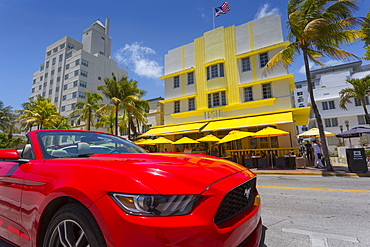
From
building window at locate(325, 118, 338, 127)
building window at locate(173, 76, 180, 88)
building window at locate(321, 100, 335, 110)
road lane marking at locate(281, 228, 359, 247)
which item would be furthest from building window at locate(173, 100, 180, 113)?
building window at locate(321, 100, 335, 110)

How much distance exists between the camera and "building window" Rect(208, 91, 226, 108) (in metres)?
20.2

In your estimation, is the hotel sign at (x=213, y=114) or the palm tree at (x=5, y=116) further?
the palm tree at (x=5, y=116)

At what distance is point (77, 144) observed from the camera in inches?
98.8

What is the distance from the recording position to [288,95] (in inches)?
662

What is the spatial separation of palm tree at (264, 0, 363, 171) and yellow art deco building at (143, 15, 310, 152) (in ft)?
14.3

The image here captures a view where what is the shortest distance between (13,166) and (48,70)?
66.7m

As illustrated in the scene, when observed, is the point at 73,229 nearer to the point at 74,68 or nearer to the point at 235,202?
the point at 235,202

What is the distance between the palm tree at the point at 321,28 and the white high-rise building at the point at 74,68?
45741mm

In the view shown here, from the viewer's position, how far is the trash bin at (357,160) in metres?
9.58

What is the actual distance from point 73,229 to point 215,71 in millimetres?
20720

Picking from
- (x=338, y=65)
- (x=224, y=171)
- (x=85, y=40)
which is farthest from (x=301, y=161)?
(x=85, y=40)

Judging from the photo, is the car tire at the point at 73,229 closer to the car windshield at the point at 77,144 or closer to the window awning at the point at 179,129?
the car windshield at the point at 77,144

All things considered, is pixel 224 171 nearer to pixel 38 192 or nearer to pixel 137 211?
pixel 137 211

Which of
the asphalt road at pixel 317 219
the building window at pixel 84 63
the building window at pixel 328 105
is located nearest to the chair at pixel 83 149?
the asphalt road at pixel 317 219
